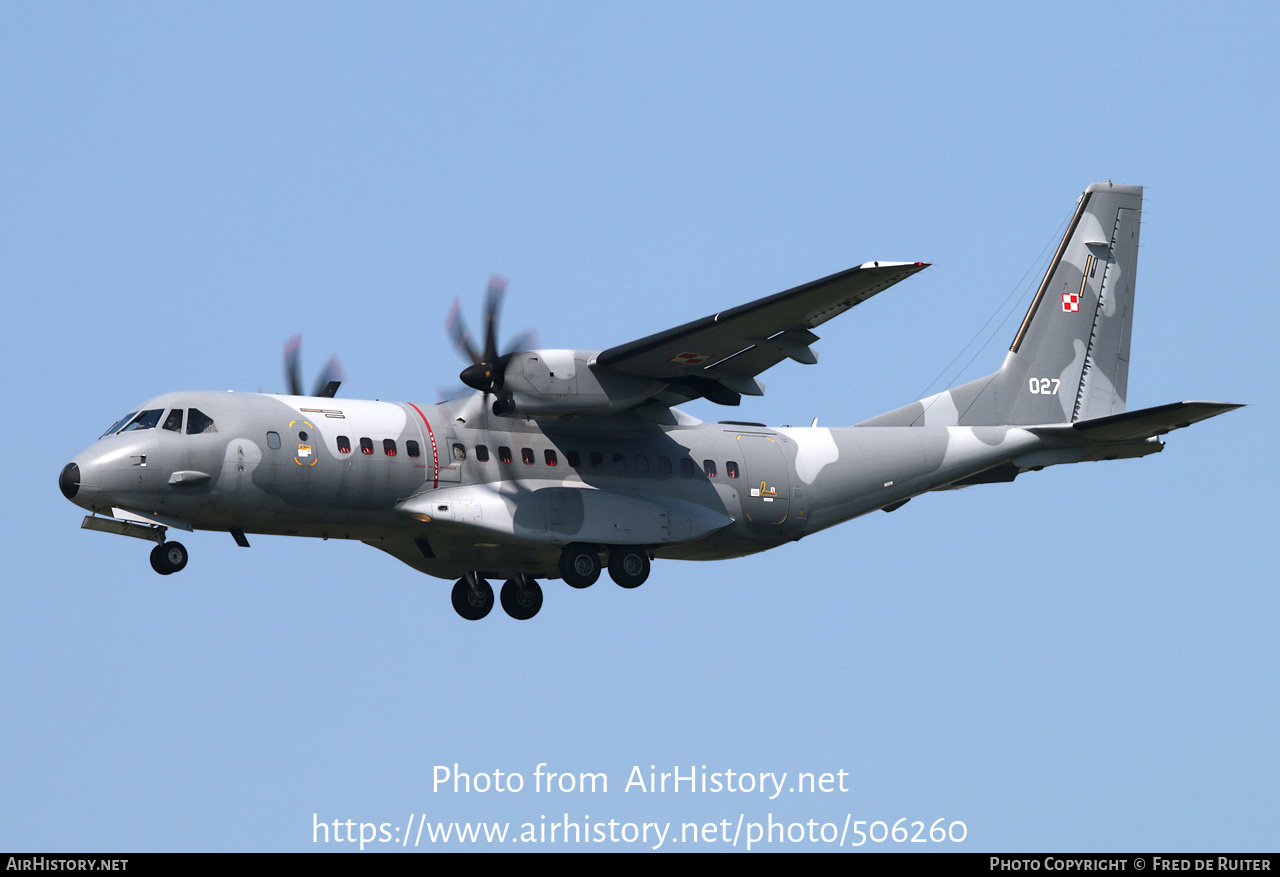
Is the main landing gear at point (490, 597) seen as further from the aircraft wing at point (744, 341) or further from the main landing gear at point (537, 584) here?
the aircraft wing at point (744, 341)

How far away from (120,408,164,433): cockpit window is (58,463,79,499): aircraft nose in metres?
0.89

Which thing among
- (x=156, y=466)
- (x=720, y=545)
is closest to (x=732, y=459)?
(x=720, y=545)

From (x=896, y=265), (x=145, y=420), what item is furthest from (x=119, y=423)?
(x=896, y=265)

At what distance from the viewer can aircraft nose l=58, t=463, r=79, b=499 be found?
20422 mm

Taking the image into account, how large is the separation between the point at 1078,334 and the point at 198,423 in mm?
14803

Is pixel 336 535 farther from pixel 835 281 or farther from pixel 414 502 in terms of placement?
pixel 835 281

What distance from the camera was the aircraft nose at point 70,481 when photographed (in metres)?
20.4

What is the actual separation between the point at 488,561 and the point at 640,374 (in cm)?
399

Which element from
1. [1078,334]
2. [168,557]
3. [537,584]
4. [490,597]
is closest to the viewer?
[168,557]

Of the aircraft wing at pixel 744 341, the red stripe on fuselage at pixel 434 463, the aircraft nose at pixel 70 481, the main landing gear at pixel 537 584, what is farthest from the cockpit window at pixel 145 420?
the aircraft wing at pixel 744 341

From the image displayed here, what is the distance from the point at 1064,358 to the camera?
2775 cm

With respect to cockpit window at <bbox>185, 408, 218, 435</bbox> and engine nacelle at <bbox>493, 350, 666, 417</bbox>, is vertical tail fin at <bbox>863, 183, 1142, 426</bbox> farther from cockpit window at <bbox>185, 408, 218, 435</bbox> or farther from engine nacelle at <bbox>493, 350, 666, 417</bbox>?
cockpit window at <bbox>185, 408, 218, 435</bbox>

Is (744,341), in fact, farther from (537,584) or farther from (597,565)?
(537,584)

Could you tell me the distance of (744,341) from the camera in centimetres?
2219
